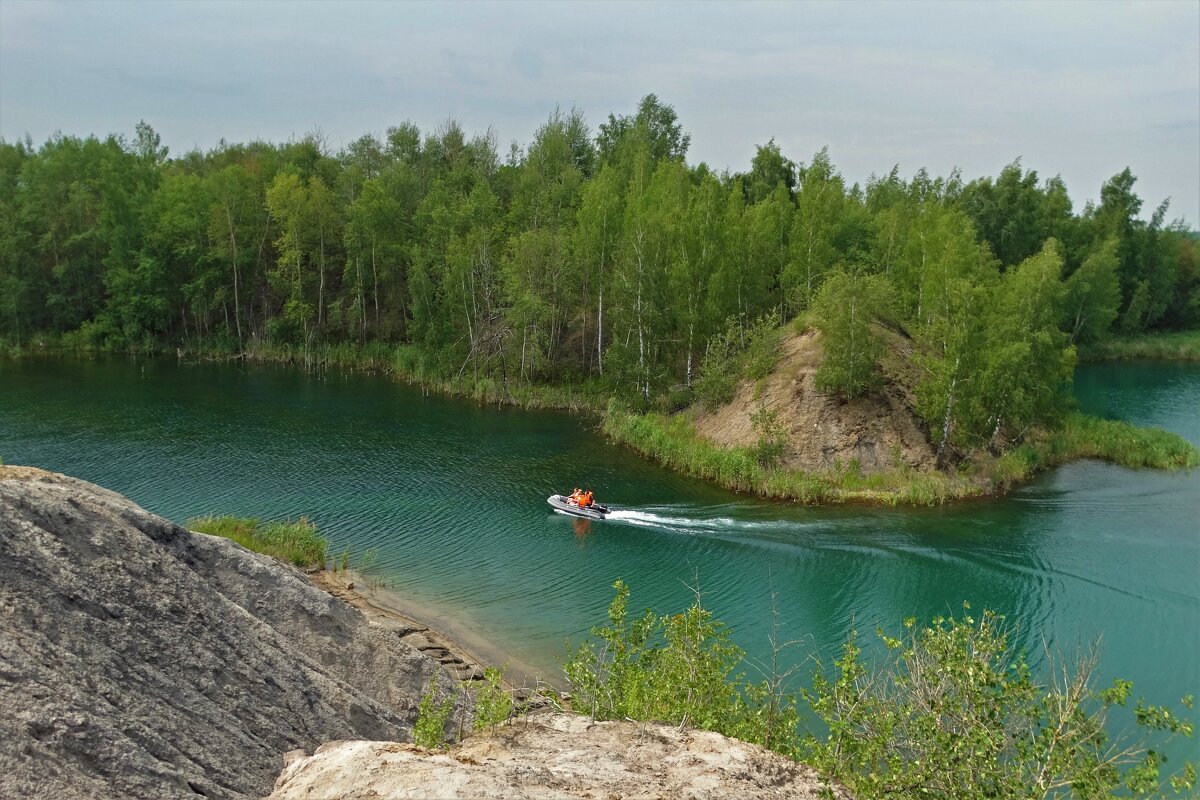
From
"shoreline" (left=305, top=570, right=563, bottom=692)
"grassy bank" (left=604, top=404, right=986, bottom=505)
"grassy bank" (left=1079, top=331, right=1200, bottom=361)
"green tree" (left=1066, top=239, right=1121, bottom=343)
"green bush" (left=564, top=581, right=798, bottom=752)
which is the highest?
"green tree" (left=1066, top=239, right=1121, bottom=343)

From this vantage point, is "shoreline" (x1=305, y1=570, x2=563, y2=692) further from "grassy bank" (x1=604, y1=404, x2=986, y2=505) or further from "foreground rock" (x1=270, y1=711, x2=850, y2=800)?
"grassy bank" (x1=604, y1=404, x2=986, y2=505)

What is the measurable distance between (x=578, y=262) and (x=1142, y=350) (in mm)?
56375

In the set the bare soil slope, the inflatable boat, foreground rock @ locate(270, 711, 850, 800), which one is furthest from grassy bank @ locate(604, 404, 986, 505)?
foreground rock @ locate(270, 711, 850, 800)

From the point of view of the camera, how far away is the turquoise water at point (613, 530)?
87.2ft

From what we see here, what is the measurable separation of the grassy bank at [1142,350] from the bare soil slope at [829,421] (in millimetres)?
46572

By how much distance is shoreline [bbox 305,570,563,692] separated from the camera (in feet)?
72.7

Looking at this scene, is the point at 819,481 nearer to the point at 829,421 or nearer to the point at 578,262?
the point at 829,421

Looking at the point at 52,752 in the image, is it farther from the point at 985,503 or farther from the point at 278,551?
the point at 985,503

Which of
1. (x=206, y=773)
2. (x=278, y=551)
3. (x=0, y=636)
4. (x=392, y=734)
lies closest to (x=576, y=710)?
(x=392, y=734)

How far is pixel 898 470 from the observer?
38969 millimetres

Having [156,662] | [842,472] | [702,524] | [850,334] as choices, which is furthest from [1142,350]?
[156,662]

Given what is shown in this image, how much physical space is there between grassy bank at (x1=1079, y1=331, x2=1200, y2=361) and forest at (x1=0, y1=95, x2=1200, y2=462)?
1656 millimetres

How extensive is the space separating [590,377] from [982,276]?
23.9 m

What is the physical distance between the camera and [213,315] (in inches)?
2918
